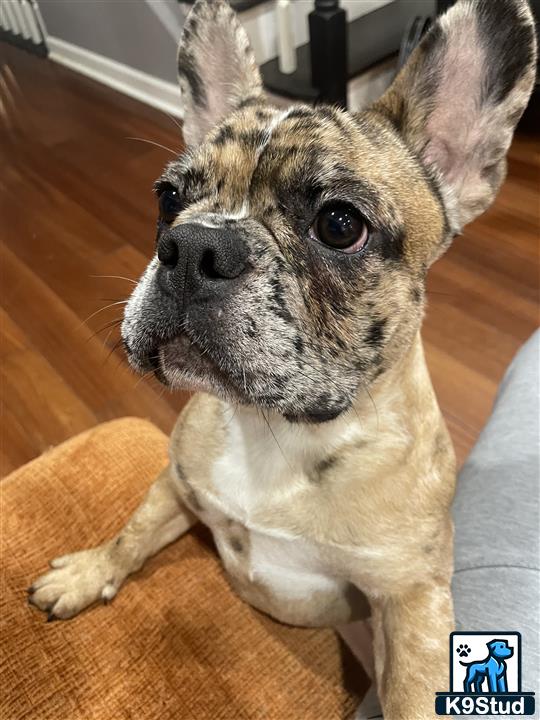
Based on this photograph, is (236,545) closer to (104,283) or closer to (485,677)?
(485,677)

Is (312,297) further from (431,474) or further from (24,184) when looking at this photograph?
(24,184)

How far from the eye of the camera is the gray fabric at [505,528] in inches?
47.3

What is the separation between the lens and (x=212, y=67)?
1.54 m

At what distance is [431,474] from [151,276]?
0.75 metres

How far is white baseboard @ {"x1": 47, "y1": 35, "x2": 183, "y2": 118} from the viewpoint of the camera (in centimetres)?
533

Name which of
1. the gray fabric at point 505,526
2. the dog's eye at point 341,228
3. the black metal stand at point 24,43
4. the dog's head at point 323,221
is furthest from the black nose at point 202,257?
the black metal stand at point 24,43

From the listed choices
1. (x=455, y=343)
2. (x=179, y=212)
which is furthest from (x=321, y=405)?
(x=455, y=343)

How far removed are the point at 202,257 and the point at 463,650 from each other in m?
0.94

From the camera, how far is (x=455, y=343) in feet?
10.2

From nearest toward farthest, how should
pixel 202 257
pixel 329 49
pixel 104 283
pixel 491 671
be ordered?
pixel 202 257, pixel 491 671, pixel 104 283, pixel 329 49

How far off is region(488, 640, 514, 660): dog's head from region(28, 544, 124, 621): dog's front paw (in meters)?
0.90

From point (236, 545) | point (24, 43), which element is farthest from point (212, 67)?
point (24, 43)

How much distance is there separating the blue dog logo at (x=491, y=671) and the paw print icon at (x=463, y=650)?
1 centimetres

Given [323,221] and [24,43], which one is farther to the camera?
[24,43]
